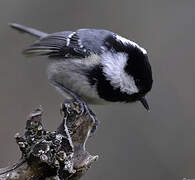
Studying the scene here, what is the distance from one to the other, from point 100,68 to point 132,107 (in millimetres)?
1328

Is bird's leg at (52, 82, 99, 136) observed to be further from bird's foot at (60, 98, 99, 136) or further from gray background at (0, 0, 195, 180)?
gray background at (0, 0, 195, 180)

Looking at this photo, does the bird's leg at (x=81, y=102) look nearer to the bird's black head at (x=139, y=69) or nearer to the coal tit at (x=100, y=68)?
the coal tit at (x=100, y=68)

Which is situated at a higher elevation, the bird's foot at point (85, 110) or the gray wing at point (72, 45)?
the gray wing at point (72, 45)

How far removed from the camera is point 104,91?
132 inches

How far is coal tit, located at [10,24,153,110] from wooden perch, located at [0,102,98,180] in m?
0.59

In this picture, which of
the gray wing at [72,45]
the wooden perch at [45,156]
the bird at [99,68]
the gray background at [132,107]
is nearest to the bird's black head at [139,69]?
the bird at [99,68]

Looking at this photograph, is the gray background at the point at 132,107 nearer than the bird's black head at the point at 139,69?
No

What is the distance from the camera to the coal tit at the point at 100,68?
3.25 meters

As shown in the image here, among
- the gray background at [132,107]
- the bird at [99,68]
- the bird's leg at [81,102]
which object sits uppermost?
the bird at [99,68]

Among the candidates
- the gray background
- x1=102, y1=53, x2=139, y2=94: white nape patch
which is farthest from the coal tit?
the gray background

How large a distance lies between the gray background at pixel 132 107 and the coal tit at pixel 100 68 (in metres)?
1.06

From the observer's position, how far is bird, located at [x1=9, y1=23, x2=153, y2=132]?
10.7ft

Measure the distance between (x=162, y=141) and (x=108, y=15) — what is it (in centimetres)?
168

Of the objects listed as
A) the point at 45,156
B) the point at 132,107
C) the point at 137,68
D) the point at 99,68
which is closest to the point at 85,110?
the point at 99,68
